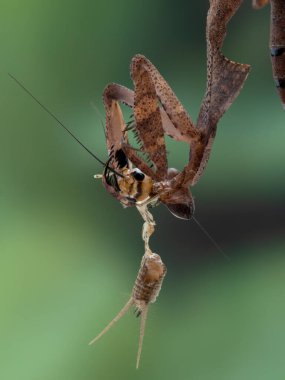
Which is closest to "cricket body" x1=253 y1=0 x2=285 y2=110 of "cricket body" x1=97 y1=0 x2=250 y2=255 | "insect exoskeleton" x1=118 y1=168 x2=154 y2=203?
"cricket body" x1=97 y1=0 x2=250 y2=255

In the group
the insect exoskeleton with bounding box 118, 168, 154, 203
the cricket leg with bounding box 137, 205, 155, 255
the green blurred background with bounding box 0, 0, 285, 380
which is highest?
the insect exoskeleton with bounding box 118, 168, 154, 203

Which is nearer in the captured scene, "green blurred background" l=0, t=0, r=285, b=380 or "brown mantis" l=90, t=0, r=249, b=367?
"brown mantis" l=90, t=0, r=249, b=367

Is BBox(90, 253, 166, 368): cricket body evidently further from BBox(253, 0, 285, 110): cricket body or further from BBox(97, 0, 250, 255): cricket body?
BBox(253, 0, 285, 110): cricket body

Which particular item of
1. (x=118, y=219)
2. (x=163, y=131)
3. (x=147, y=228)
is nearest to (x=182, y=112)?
(x=163, y=131)

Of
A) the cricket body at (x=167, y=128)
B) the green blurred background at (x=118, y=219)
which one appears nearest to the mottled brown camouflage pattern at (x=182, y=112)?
the cricket body at (x=167, y=128)

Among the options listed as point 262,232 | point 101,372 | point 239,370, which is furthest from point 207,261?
point 101,372

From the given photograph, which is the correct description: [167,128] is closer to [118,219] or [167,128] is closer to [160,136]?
[160,136]

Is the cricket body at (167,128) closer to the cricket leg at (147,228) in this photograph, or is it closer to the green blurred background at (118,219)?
the cricket leg at (147,228)
